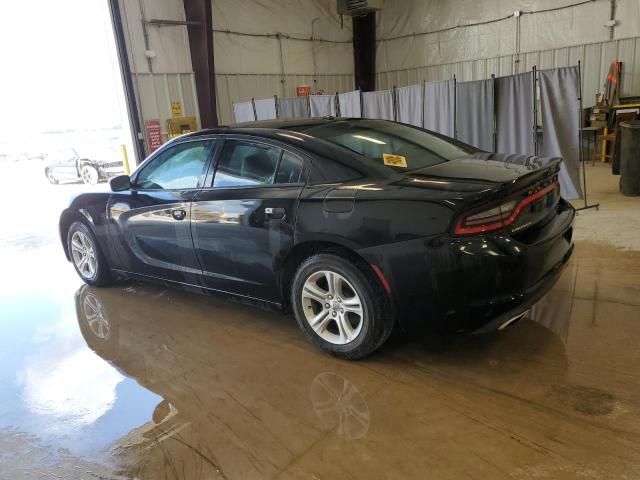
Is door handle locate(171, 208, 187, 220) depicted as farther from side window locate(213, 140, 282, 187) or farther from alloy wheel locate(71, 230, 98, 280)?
alloy wheel locate(71, 230, 98, 280)

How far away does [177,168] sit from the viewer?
352 centimetres

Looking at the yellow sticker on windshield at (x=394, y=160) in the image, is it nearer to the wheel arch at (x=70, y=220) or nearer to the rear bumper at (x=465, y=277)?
the rear bumper at (x=465, y=277)

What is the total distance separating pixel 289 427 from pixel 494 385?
3.38ft

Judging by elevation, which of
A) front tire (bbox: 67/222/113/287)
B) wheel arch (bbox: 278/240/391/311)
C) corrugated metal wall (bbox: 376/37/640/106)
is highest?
corrugated metal wall (bbox: 376/37/640/106)

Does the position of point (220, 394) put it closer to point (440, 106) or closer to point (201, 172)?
point (201, 172)

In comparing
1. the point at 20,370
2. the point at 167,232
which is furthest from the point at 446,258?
the point at 20,370

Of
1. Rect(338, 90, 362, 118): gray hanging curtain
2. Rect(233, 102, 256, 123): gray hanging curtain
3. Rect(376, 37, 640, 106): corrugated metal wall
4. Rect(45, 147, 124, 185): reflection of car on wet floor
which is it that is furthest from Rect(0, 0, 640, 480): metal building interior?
Rect(376, 37, 640, 106): corrugated metal wall

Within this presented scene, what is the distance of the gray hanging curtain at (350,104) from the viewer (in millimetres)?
8170

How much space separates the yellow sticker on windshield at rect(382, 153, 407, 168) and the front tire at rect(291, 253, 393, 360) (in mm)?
598

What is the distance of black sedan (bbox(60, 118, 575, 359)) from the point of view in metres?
2.26

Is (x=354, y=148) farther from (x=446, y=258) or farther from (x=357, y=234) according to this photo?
(x=446, y=258)

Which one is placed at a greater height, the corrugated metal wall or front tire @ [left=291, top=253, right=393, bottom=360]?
the corrugated metal wall

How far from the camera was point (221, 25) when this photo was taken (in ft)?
37.6

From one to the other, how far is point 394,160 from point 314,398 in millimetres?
1357
